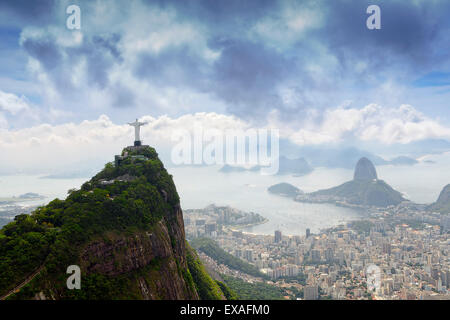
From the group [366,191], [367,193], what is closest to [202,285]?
[367,193]

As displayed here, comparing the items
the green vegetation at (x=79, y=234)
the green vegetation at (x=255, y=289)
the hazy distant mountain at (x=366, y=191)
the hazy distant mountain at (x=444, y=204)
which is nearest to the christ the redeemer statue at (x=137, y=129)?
the green vegetation at (x=79, y=234)

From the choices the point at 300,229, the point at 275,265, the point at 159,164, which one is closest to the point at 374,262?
the point at 275,265

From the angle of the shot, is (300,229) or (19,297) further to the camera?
(300,229)

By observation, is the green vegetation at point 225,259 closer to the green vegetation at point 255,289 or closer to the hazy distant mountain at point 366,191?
the green vegetation at point 255,289

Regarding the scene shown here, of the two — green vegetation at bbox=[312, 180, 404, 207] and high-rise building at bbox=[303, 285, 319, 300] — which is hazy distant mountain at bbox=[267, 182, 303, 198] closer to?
green vegetation at bbox=[312, 180, 404, 207]

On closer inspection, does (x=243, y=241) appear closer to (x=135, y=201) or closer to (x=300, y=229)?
(x=300, y=229)

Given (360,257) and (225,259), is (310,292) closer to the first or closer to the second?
(225,259)

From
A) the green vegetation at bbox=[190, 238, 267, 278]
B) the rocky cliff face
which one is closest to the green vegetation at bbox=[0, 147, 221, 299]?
the green vegetation at bbox=[190, 238, 267, 278]
